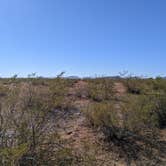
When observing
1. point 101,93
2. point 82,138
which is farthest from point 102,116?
point 101,93

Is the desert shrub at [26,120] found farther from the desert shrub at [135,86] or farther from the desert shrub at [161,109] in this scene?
the desert shrub at [135,86]

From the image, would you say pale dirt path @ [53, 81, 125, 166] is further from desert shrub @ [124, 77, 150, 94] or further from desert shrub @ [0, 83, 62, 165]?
desert shrub @ [124, 77, 150, 94]

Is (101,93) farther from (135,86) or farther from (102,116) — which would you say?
(102,116)

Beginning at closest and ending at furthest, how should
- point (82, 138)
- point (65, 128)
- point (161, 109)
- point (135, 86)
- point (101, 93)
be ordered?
point (65, 128)
point (82, 138)
point (161, 109)
point (101, 93)
point (135, 86)

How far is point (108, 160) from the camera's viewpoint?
9.61 m

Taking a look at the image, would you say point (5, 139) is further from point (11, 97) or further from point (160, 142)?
point (160, 142)

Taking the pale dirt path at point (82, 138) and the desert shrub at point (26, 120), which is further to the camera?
the pale dirt path at point (82, 138)

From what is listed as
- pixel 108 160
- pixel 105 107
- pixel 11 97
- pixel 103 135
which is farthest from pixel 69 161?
pixel 105 107

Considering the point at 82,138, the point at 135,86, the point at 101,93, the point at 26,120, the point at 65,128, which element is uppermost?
the point at 135,86

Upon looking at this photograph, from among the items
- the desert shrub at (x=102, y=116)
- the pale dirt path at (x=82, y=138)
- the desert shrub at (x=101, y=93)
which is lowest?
the pale dirt path at (x=82, y=138)

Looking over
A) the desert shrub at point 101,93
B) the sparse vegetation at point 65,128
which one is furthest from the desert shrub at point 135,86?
the sparse vegetation at point 65,128

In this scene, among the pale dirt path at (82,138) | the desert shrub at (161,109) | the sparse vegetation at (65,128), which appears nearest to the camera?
the sparse vegetation at (65,128)

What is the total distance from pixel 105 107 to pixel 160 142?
2223 mm

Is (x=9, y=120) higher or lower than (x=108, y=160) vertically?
higher
